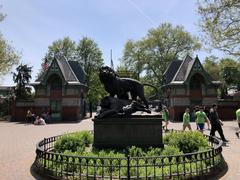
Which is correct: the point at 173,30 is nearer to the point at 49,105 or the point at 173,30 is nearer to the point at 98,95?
the point at 98,95

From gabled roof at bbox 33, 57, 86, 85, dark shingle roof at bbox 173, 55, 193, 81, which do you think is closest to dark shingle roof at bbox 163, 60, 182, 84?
dark shingle roof at bbox 173, 55, 193, 81

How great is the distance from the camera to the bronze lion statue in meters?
11.8

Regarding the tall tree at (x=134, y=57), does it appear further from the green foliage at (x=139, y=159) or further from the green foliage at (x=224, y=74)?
the green foliage at (x=139, y=159)

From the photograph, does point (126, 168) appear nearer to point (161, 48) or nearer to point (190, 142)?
point (190, 142)

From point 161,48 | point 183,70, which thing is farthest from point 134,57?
point 183,70

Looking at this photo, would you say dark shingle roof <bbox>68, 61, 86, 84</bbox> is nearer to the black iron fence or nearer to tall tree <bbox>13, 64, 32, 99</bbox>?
tall tree <bbox>13, 64, 32, 99</bbox>

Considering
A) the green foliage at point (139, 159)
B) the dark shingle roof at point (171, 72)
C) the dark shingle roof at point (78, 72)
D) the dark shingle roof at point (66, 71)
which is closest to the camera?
the green foliage at point (139, 159)

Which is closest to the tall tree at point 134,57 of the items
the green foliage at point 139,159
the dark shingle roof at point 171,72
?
the dark shingle roof at point 171,72

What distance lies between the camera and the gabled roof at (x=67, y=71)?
133 ft

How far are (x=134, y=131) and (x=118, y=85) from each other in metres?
2.11

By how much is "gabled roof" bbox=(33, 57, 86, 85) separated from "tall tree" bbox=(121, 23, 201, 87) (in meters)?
14.5

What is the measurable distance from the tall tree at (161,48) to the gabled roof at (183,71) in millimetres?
9057

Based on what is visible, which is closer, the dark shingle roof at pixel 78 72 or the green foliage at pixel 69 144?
the green foliage at pixel 69 144

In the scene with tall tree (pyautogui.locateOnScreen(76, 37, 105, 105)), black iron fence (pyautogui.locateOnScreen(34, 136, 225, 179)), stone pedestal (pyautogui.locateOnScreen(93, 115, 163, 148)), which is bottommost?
black iron fence (pyautogui.locateOnScreen(34, 136, 225, 179))
